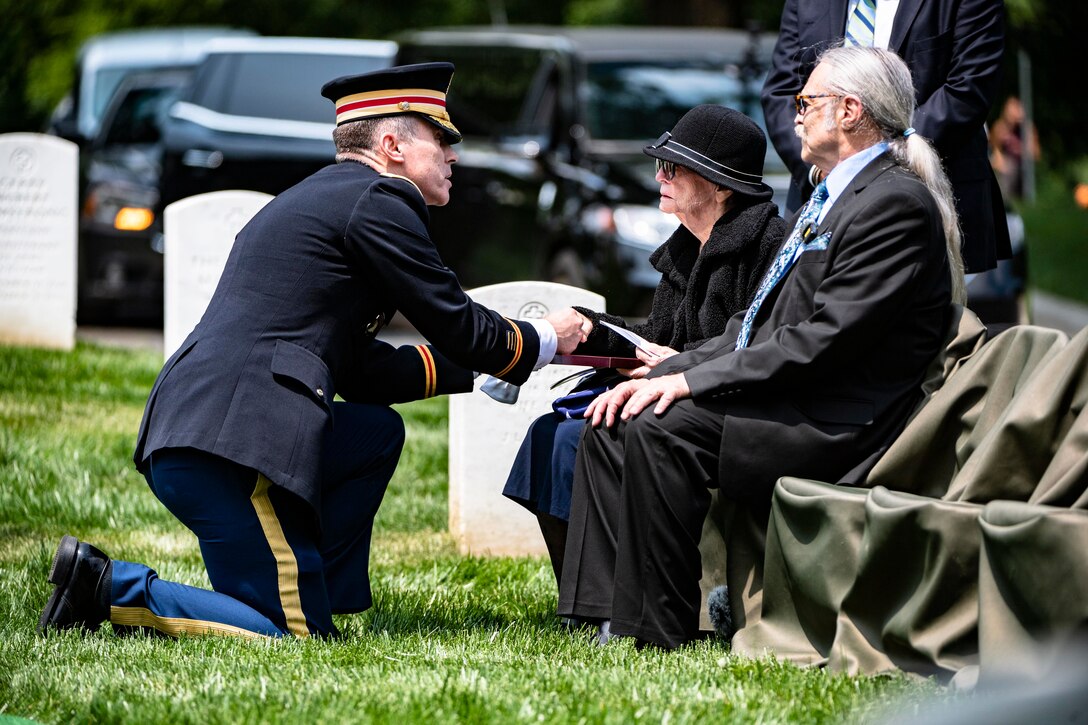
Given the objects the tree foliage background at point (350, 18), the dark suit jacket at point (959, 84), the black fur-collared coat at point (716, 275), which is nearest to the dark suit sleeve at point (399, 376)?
the black fur-collared coat at point (716, 275)

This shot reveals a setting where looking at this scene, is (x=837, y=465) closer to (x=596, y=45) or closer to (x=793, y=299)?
(x=793, y=299)

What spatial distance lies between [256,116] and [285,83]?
0.51 meters

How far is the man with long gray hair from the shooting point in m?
4.09

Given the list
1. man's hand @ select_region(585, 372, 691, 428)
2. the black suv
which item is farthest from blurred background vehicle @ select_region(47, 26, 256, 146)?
man's hand @ select_region(585, 372, 691, 428)

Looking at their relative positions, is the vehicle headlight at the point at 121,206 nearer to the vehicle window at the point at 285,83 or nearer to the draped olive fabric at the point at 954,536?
the vehicle window at the point at 285,83

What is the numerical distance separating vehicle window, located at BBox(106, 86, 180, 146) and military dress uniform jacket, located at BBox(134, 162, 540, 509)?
9.42m

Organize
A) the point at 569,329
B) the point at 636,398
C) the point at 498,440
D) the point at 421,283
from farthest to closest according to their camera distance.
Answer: the point at 498,440, the point at 569,329, the point at 421,283, the point at 636,398

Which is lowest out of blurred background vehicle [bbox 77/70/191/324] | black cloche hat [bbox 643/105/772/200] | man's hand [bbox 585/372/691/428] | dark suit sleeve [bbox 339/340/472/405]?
blurred background vehicle [bbox 77/70/191/324]

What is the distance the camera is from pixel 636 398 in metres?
4.31

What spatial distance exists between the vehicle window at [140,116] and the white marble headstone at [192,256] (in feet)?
19.4

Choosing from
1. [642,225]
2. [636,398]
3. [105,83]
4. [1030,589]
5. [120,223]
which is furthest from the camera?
[105,83]

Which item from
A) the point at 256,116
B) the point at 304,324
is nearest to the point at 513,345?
the point at 304,324

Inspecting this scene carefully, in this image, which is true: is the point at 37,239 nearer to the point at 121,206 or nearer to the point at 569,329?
the point at 121,206

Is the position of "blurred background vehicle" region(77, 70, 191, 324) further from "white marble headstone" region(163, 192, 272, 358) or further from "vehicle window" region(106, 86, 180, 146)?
"white marble headstone" region(163, 192, 272, 358)
